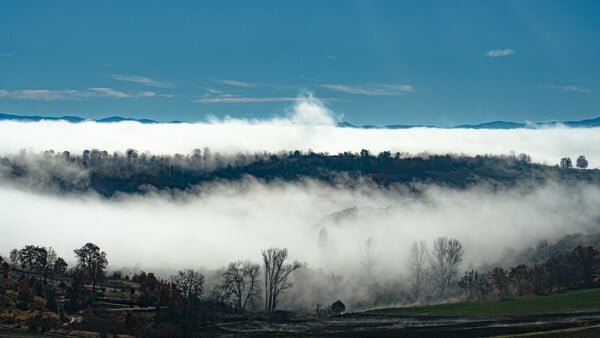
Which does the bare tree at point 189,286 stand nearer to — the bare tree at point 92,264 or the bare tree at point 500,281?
the bare tree at point 92,264

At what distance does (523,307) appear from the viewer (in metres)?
152

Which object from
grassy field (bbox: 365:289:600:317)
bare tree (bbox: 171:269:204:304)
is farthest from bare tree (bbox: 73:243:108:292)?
grassy field (bbox: 365:289:600:317)

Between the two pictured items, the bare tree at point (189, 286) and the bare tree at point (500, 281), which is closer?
the bare tree at point (189, 286)

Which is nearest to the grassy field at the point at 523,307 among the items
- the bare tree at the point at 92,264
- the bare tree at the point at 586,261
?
the bare tree at the point at 586,261

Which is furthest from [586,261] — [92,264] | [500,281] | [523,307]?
[92,264]

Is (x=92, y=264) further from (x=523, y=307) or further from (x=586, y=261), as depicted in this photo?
(x=586, y=261)

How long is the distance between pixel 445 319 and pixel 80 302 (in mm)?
79685

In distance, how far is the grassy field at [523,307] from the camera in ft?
466

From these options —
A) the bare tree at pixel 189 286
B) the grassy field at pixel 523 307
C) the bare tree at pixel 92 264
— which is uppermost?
the bare tree at pixel 92 264

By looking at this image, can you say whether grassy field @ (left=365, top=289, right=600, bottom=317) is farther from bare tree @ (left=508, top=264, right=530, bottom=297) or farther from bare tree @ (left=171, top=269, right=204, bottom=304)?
bare tree @ (left=171, top=269, right=204, bottom=304)

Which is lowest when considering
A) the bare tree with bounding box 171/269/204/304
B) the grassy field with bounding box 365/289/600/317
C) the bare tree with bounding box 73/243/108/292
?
the grassy field with bounding box 365/289/600/317

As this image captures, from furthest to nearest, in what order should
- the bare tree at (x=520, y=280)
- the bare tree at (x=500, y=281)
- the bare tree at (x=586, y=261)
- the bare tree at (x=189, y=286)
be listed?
1. the bare tree at (x=586, y=261)
2. the bare tree at (x=500, y=281)
3. the bare tree at (x=520, y=280)
4. the bare tree at (x=189, y=286)

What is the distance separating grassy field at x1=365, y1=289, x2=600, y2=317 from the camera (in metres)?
142

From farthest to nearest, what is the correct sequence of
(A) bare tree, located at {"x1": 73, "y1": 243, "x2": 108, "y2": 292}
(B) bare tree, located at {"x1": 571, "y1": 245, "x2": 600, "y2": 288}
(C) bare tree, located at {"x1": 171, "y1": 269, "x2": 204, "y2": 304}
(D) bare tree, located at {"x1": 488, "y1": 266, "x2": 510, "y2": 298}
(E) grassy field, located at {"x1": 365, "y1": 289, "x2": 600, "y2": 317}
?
(B) bare tree, located at {"x1": 571, "y1": 245, "x2": 600, "y2": 288}
(D) bare tree, located at {"x1": 488, "y1": 266, "x2": 510, "y2": 298}
(A) bare tree, located at {"x1": 73, "y1": 243, "x2": 108, "y2": 292}
(C) bare tree, located at {"x1": 171, "y1": 269, "x2": 204, "y2": 304}
(E) grassy field, located at {"x1": 365, "y1": 289, "x2": 600, "y2": 317}
